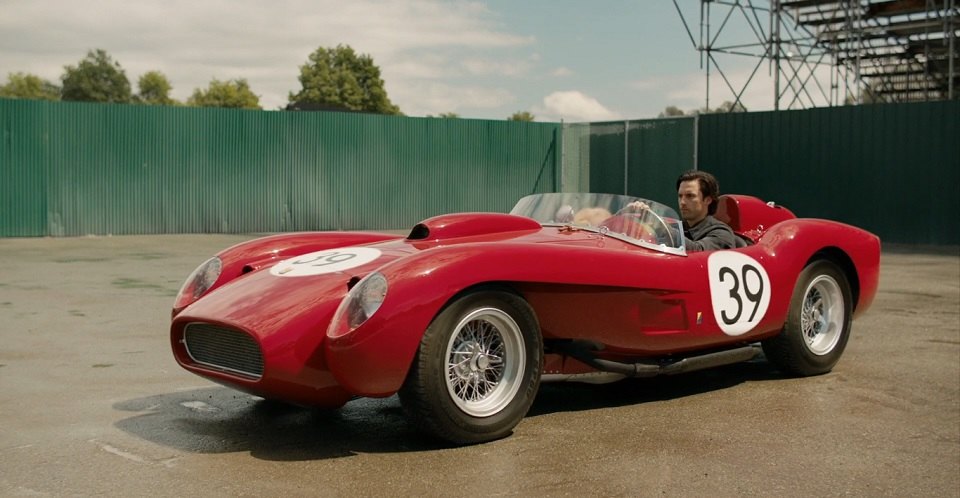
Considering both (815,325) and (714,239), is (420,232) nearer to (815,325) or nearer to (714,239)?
(714,239)

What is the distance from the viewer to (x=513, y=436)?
14.6 ft

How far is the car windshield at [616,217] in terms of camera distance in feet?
17.2

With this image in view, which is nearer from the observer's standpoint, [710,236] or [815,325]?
[710,236]

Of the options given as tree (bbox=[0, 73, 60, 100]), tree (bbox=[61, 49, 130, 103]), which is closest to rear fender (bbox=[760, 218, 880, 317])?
tree (bbox=[61, 49, 130, 103])

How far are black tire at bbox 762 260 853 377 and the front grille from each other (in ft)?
10.2

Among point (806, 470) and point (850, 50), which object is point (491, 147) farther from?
point (806, 470)

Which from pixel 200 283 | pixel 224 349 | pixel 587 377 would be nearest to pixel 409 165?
pixel 200 283

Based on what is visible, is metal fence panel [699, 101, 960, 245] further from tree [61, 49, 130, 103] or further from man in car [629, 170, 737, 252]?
tree [61, 49, 130, 103]

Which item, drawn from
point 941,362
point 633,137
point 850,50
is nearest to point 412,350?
point 941,362

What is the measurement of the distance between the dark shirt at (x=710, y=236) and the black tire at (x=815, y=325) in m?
0.53

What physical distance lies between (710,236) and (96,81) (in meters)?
103

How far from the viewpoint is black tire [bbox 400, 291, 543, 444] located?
4082 mm

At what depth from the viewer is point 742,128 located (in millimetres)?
21641

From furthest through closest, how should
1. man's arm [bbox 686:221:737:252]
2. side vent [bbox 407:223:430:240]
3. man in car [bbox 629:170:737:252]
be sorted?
man in car [bbox 629:170:737:252] → man's arm [bbox 686:221:737:252] → side vent [bbox 407:223:430:240]
